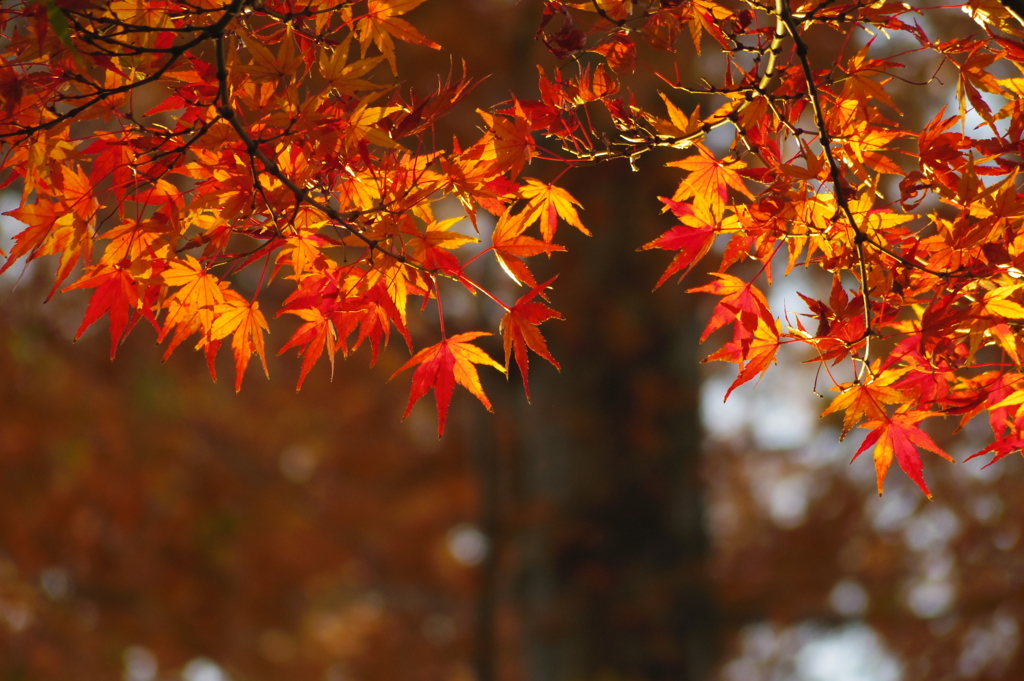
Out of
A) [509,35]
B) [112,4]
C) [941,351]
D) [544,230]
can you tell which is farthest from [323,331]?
[509,35]

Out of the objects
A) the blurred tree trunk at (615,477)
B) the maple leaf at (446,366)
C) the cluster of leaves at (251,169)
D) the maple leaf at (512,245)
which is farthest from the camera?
the blurred tree trunk at (615,477)

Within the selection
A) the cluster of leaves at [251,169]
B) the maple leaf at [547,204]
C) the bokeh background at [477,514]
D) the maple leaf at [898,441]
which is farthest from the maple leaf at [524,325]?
the bokeh background at [477,514]

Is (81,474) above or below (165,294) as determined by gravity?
below

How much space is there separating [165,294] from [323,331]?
191 millimetres

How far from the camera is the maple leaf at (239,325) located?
3.29 feet

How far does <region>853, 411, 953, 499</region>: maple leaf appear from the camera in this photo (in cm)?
101

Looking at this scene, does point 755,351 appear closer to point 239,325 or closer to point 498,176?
point 498,176

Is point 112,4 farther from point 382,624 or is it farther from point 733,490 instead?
point 733,490

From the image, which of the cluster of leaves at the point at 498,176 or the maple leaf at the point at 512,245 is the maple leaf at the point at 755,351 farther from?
the maple leaf at the point at 512,245

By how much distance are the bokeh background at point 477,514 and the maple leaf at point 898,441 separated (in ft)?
7.47

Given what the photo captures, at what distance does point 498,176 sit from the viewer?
3.10 ft

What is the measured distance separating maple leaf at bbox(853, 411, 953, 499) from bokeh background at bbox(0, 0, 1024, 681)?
2.28 metres

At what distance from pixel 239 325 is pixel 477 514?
333 cm

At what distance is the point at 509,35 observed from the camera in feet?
14.0
